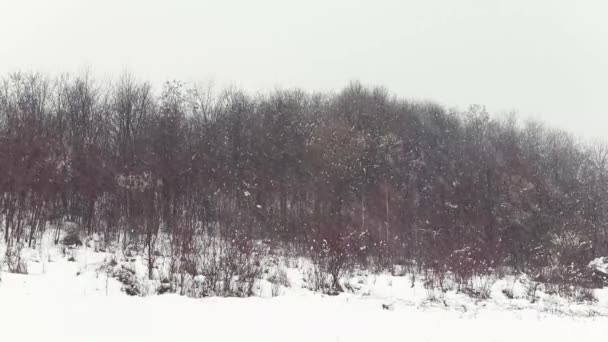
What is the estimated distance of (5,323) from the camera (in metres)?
5.99

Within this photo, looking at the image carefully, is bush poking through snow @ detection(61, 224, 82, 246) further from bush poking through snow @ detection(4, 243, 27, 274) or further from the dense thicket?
bush poking through snow @ detection(4, 243, 27, 274)

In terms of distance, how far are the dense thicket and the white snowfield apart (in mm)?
2528

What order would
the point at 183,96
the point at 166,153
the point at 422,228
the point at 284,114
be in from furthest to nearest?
the point at 284,114, the point at 183,96, the point at 166,153, the point at 422,228

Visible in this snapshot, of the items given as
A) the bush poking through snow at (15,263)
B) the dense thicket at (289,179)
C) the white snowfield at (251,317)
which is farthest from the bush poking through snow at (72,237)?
the bush poking through snow at (15,263)

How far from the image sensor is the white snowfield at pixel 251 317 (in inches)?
252

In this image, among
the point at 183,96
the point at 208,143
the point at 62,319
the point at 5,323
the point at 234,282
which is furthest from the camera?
the point at 183,96

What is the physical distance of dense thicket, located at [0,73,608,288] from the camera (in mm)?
15109

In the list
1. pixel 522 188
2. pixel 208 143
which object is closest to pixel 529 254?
pixel 522 188

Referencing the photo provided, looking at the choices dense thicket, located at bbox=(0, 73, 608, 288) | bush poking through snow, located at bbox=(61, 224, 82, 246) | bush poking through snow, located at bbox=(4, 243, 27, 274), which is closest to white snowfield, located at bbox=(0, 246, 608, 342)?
bush poking through snow, located at bbox=(4, 243, 27, 274)

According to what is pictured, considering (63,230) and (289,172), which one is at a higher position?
(289,172)

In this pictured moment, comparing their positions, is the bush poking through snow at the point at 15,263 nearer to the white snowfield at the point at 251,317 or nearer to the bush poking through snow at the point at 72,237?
the white snowfield at the point at 251,317

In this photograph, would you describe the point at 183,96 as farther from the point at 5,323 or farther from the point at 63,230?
the point at 5,323

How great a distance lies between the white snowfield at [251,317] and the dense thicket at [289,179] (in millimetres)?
2528

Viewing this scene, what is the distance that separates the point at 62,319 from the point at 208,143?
81.8ft
